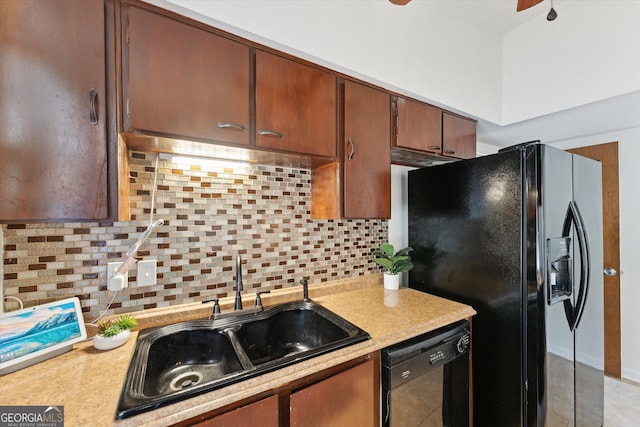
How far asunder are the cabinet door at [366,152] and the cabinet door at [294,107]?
0.12 meters

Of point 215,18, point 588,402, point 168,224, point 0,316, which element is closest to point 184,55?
point 215,18

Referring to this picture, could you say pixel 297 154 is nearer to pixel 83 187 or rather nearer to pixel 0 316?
pixel 83 187

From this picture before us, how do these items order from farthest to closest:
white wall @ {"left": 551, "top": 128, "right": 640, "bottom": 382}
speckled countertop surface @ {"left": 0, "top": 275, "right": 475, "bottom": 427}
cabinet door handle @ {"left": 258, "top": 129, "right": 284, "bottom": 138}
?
white wall @ {"left": 551, "top": 128, "right": 640, "bottom": 382} < cabinet door handle @ {"left": 258, "top": 129, "right": 284, "bottom": 138} < speckled countertop surface @ {"left": 0, "top": 275, "right": 475, "bottom": 427}

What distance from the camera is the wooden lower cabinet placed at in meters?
0.80

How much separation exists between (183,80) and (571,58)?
2.31 metres

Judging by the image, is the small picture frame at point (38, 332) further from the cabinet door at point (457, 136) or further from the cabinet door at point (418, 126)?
the cabinet door at point (457, 136)

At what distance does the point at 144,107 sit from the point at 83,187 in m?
0.35

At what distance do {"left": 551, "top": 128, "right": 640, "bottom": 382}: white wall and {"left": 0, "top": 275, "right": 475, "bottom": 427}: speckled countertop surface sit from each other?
196 cm

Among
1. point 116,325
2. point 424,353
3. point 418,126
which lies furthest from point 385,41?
point 116,325

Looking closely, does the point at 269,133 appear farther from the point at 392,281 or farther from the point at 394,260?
the point at 392,281

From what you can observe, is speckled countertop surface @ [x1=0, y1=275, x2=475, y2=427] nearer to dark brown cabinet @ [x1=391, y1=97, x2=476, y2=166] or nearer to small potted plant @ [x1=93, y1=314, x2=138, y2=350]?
small potted plant @ [x1=93, y1=314, x2=138, y2=350]

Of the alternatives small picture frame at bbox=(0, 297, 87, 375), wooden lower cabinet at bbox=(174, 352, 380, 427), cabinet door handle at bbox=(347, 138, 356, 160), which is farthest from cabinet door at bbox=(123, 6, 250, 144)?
wooden lower cabinet at bbox=(174, 352, 380, 427)

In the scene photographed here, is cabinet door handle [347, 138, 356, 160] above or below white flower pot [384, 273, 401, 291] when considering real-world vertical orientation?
above

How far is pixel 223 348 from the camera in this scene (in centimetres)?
119
